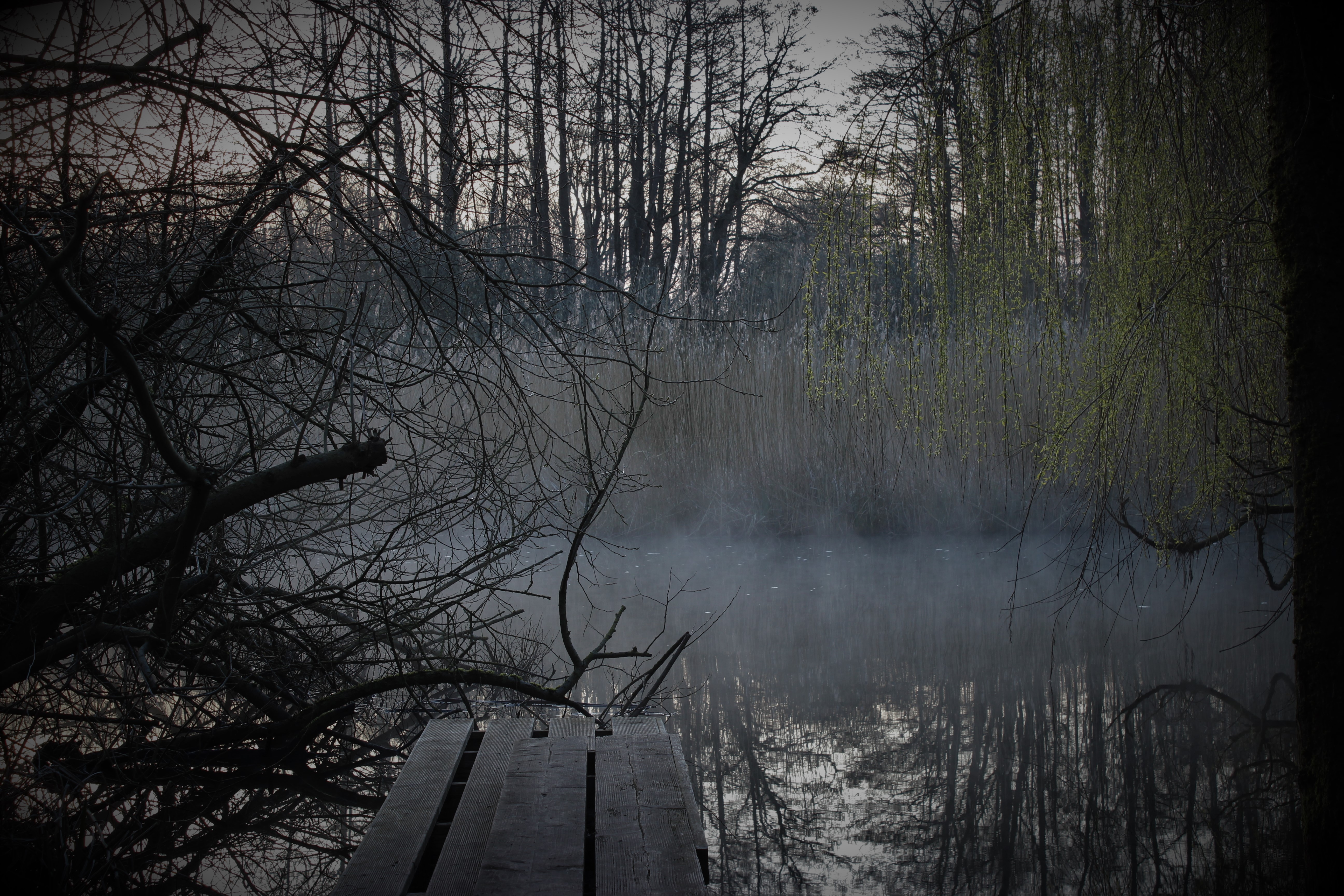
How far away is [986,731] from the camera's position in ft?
9.55

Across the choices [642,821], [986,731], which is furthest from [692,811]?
[986,731]

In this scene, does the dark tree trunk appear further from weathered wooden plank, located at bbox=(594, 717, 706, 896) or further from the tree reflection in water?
weathered wooden plank, located at bbox=(594, 717, 706, 896)

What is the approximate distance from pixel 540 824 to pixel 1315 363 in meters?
1.52

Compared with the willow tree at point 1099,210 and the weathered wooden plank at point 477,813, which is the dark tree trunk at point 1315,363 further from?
the weathered wooden plank at point 477,813

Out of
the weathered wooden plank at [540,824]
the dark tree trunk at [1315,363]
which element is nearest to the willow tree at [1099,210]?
the dark tree trunk at [1315,363]

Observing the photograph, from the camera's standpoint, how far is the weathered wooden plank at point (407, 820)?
1.50m

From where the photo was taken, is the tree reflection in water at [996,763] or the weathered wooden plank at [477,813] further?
the tree reflection in water at [996,763]

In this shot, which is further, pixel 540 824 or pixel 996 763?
pixel 996 763

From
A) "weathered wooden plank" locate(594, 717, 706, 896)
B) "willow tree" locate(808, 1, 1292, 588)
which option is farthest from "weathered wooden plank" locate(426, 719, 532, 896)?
"willow tree" locate(808, 1, 1292, 588)

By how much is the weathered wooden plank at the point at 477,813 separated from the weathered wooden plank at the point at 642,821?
0.20 metres

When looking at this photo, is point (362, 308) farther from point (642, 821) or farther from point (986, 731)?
point (986, 731)

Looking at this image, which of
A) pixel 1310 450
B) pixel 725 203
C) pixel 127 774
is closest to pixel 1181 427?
pixel 1310 450

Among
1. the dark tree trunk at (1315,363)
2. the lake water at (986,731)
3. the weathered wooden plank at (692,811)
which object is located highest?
the dark tree trunk at (1315,363)

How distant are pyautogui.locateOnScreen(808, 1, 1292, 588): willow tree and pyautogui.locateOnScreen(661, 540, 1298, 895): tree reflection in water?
0.68 m
